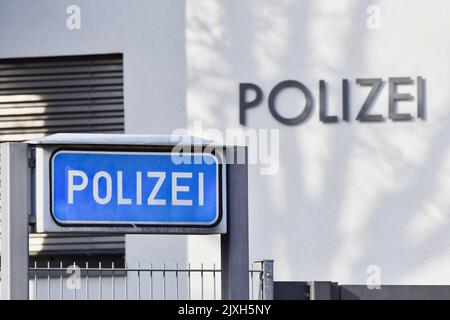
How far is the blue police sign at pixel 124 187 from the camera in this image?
557 centimetres

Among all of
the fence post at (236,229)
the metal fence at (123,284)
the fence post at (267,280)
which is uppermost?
the fence post at (236,229)

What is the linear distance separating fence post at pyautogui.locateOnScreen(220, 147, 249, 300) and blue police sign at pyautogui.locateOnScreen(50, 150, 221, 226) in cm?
13

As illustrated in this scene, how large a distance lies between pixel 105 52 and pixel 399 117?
108 inches

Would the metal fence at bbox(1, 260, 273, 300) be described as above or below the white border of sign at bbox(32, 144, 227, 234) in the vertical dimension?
below

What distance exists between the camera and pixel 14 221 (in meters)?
5.56

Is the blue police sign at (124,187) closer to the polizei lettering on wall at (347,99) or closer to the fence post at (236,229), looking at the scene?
the fence post at (236,229)

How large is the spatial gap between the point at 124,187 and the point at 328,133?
665cm

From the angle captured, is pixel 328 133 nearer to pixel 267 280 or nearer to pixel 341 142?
pixel 341 142

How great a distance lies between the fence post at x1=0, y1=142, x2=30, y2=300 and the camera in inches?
218

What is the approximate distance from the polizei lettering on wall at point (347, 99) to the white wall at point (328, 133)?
0.05 m

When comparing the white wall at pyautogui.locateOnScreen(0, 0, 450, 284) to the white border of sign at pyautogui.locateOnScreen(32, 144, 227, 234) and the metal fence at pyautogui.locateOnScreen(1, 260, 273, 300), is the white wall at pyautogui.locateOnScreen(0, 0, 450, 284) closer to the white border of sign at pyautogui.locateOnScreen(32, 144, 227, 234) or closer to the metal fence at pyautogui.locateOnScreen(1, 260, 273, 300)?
the metal fence at pyautogui.locateOnScreen(1, 260, 273, 300)

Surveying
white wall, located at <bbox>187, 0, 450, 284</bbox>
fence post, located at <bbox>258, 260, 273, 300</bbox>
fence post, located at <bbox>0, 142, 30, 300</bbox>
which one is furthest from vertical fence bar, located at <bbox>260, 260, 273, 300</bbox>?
fence post, located at <bbox>0, 142, 30, 300</bbox>

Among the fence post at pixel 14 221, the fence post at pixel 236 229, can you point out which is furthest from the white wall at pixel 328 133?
the fence post at pixel 14 221

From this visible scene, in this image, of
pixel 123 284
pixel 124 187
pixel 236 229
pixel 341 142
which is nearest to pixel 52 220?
pixel 124 187
